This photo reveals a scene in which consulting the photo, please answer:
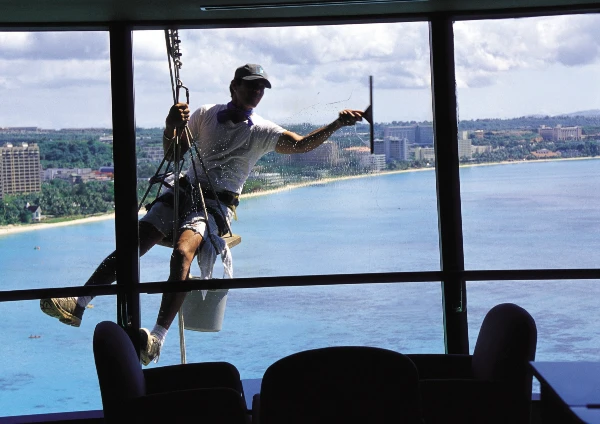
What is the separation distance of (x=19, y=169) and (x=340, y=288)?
14920 mm

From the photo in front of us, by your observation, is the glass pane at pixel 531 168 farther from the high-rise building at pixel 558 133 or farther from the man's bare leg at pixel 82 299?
the man's bare leg at pixel 82 299

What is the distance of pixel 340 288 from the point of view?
21.4 m

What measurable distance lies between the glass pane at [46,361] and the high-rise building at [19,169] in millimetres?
11108

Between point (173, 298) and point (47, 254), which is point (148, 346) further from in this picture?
point (47, 254)

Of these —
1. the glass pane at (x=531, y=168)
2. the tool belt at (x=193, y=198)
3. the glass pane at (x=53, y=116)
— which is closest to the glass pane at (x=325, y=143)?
the tool belt at (x=193, y=198)

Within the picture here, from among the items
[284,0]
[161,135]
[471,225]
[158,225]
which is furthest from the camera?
[471,225]

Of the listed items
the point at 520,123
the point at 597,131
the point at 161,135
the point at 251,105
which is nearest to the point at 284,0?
the point at 251,105

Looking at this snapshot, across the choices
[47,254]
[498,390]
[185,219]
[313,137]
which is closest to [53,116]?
[47,254]

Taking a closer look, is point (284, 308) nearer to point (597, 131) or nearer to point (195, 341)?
point (195, 341)

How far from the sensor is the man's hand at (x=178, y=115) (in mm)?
4641

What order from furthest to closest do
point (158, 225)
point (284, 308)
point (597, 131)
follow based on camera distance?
point (284, 308), point (597, 131), point (158, 225)

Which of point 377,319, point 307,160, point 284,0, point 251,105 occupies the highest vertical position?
point 284,0

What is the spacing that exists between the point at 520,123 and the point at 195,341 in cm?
1193

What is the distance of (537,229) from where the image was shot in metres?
21.7
